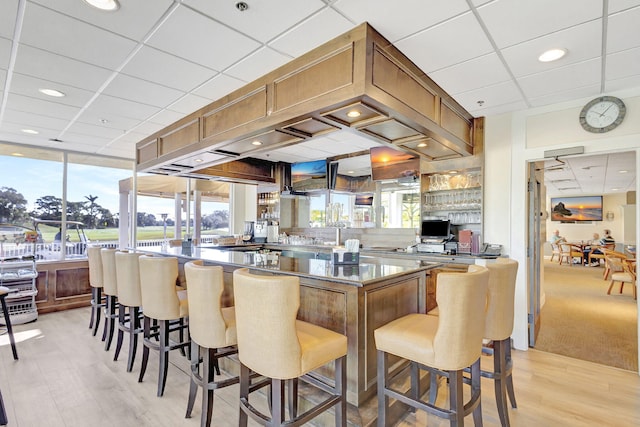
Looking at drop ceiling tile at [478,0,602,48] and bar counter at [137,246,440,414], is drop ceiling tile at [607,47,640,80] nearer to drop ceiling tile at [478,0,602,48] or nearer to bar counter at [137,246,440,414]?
drop ceiling tile at [478,0,602,48]

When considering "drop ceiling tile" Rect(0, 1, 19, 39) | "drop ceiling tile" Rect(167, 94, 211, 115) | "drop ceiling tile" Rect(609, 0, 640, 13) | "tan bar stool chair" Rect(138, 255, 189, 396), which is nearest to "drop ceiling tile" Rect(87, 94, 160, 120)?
"drop ceiling tile" Rect(167, 94, 211, 115)

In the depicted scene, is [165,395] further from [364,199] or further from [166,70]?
[364,199]

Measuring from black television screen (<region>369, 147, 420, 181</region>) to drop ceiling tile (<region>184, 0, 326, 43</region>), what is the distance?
315 centimetres

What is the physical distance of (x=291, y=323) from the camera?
65.5 inches

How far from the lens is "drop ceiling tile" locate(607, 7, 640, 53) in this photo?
2.15m

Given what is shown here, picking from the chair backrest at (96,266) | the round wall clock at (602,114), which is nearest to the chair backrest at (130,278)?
the chair backrest at (96,266)

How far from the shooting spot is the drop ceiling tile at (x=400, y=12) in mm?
2021

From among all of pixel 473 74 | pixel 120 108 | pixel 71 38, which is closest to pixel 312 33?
pixel 473 74

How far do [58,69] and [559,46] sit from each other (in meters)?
4.28

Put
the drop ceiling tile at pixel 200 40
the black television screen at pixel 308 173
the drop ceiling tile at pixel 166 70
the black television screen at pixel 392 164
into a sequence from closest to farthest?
the drop ceiling tile at pixel 200 40
the drop ceiling tile at pixel 166 70
the black television screen at pixel 392 164
the black television screen at pixel 308 173

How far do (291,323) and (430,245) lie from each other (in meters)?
3.18

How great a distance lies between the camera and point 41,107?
384 cm

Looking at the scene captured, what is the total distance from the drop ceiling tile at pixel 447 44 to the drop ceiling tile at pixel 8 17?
2.63 m

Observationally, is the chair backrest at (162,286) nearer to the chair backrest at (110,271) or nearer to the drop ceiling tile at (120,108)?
the chair backrest at (110,271)
